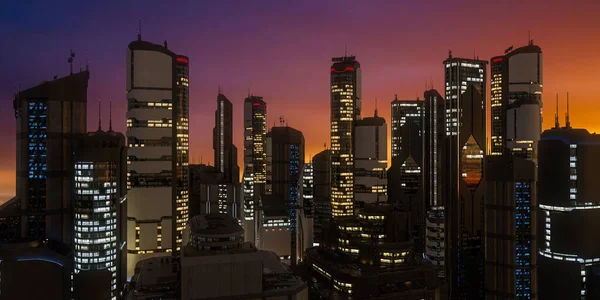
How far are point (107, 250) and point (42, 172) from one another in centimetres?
2557

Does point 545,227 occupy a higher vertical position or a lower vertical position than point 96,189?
lower

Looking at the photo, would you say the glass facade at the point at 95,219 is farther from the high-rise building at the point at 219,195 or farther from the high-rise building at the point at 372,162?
the high-rise building at the point at 372,162

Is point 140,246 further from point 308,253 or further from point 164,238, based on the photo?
point 308,253

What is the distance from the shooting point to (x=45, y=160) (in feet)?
361

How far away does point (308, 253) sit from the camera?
114 meters

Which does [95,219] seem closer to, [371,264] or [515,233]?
[371,264]

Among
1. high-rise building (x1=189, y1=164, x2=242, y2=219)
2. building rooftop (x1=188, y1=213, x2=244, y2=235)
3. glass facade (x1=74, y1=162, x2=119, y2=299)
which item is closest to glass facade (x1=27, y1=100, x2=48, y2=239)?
glass facade (x1=74, y1=162, x2=119, y2=299)

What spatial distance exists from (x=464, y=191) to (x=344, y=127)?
47708 millimetres

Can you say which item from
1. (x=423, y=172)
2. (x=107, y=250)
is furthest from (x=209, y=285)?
(x=423, y=172)

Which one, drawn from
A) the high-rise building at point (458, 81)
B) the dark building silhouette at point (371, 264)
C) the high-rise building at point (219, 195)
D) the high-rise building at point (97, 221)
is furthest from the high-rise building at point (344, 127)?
the high-rise building at point (97, 221)

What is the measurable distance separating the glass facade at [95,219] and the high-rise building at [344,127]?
89.4 meters

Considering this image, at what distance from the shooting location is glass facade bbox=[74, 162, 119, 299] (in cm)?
10188

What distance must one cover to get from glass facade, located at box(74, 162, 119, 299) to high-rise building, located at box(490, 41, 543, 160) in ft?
399

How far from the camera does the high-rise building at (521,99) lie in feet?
497
